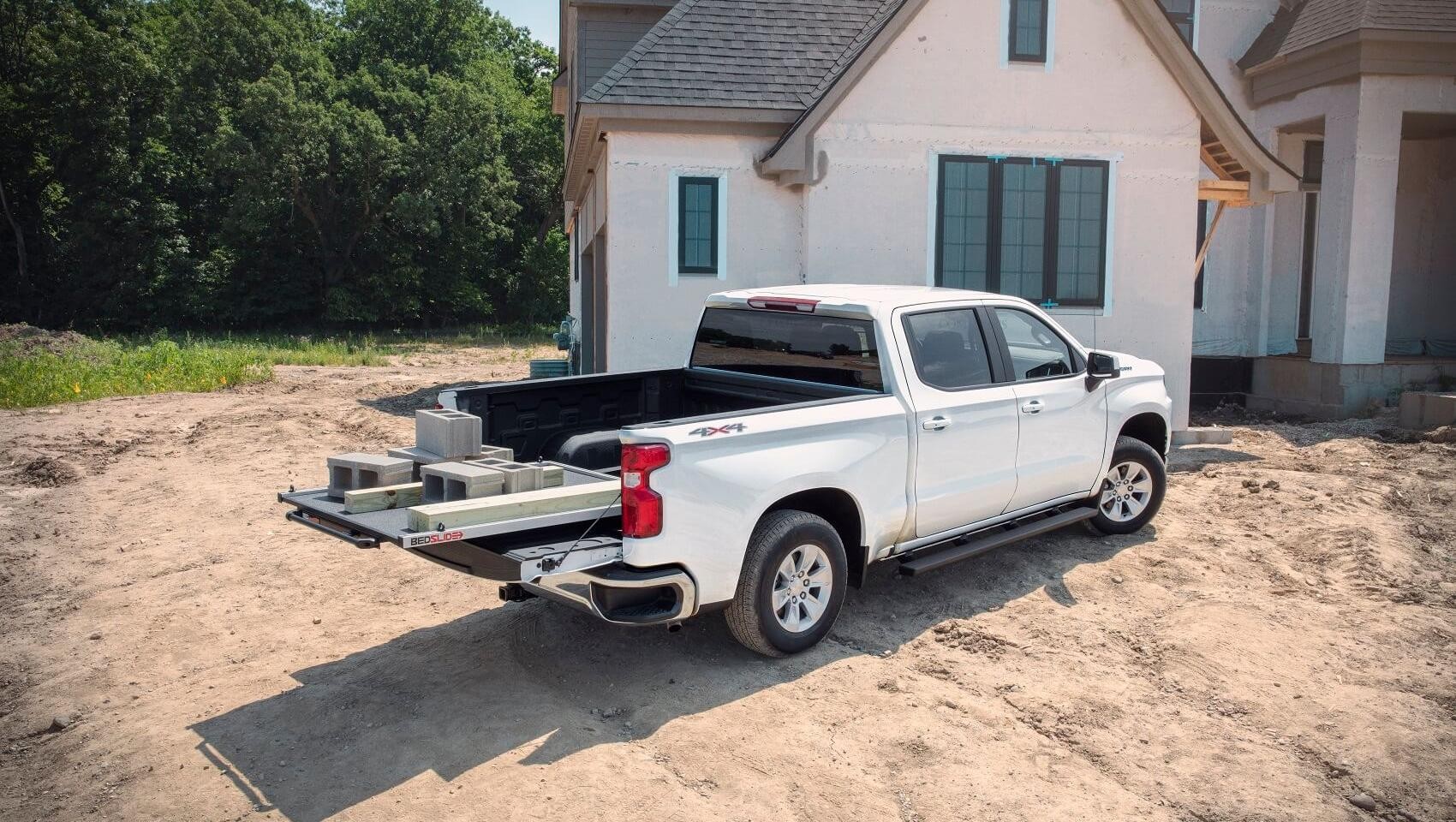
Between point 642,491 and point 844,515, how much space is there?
5.37 feet

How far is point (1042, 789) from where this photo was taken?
16.2ft

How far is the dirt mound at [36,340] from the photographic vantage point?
23406 mm

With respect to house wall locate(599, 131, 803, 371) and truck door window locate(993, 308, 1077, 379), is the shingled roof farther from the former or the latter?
truck door window locate(993, 308, 1077, 379)

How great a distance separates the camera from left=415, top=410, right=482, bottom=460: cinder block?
5988mm

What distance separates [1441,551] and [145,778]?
876cm

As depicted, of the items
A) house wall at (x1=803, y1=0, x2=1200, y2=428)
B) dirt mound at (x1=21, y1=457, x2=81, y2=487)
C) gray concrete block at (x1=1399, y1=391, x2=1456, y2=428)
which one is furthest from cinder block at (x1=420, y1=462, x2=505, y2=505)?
Result: gray concrete block at (x1=1399, y1=391, x2=1456, y2=428)

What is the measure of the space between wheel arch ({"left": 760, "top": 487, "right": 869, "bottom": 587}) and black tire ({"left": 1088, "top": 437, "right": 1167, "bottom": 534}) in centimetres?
265

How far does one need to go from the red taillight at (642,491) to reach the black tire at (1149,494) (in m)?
4.30

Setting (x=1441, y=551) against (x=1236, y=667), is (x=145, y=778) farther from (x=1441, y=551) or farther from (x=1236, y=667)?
(x=1441, y=551)

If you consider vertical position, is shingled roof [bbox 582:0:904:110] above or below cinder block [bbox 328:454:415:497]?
above

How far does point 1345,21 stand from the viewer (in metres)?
15.1

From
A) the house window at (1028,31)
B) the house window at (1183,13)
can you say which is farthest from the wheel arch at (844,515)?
the house window at (1183,13)

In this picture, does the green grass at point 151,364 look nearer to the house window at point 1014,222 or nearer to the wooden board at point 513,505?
the house window at point 1014,222

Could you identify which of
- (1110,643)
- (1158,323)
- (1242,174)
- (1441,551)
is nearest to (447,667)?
(1110,643)
